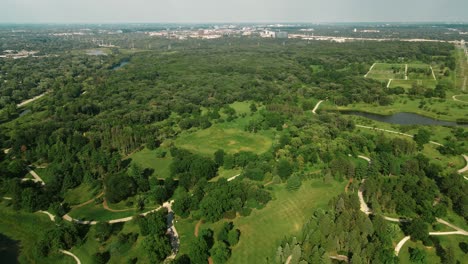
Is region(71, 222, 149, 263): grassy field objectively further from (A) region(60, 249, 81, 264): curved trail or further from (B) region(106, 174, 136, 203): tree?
(B) region(106, 174, 136, 203): tree

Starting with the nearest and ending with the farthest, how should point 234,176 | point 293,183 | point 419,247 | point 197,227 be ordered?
point 419,247, point 197,227, point 293,183, point 234,176

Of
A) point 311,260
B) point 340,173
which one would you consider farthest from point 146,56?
point 311,260

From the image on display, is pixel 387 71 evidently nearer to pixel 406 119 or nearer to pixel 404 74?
pixel 404 74

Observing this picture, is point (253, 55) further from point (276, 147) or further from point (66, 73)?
point (276, 147)

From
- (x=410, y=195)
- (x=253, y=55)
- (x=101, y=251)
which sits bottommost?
(x=101, y=251)

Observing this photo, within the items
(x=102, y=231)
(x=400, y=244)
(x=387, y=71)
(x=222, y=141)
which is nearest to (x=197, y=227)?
(x=102, y=231)

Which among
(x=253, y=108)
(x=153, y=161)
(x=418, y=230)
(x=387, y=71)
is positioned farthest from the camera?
(x=387, y=71)

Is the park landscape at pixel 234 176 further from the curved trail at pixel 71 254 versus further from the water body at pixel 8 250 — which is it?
the water body at pixel 8 250

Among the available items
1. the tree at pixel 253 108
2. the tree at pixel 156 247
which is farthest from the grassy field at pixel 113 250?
the tree at pixel 253 108
